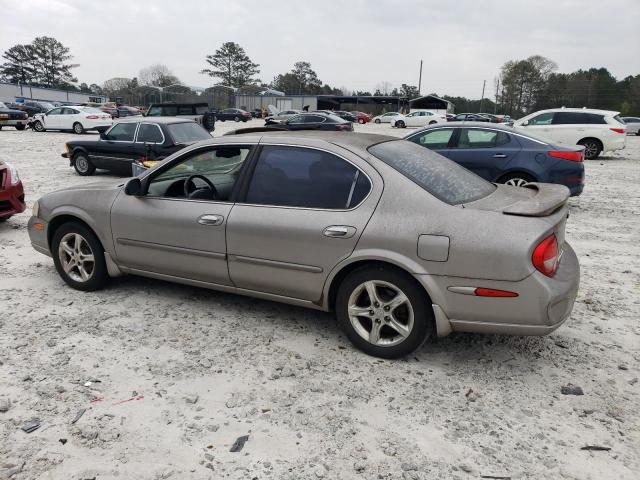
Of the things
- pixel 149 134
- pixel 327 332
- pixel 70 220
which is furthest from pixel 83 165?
pixel 327 332

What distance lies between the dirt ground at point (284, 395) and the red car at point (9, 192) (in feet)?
8.76

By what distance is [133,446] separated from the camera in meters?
2.56

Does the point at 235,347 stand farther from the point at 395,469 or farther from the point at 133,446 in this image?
the point at 395,469

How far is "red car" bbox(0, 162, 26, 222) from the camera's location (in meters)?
6.62

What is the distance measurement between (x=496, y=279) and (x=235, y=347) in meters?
1.87

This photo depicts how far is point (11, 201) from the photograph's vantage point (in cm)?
671

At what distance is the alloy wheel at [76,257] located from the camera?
4508 mm

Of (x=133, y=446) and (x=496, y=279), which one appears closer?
(x=133, y=446)

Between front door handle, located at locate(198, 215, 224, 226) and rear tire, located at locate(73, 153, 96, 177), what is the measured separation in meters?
9.09

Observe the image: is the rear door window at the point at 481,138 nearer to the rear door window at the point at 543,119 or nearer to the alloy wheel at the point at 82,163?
the alloy wheel at the point at 82,163

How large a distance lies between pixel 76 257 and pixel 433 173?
10.8 feet

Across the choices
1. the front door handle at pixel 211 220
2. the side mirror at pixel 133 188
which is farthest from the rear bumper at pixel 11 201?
the front door handle at pixel 211 220

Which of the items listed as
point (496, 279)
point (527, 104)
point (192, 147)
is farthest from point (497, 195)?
point (527, 104)

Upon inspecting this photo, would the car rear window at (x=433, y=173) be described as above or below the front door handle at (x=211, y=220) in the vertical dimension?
above
